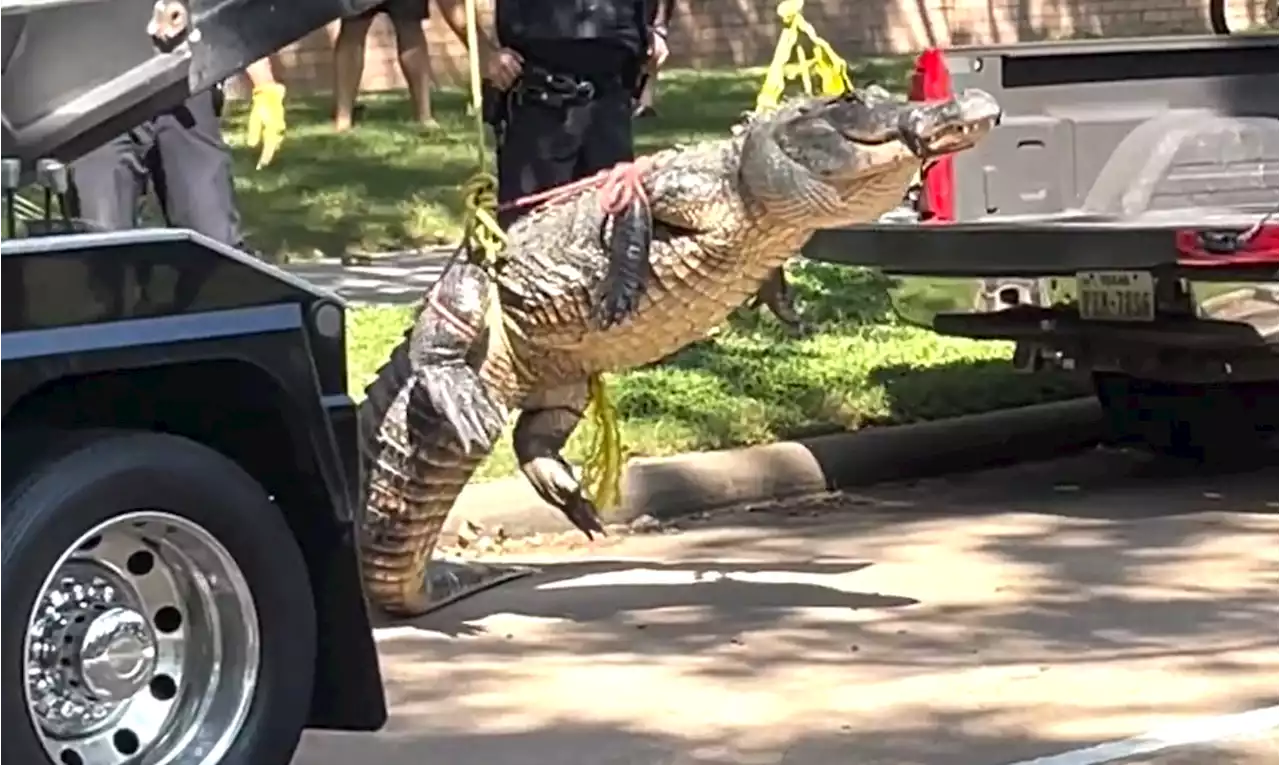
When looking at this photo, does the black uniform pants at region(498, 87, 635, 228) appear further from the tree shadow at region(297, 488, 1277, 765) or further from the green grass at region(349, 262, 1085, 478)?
the tree shadow at region(297, 488, 1277, 765)

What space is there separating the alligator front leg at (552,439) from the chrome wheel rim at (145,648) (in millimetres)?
2214

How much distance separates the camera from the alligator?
278 inches

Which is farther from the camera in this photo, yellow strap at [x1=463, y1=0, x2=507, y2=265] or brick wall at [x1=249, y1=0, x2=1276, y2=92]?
brick wall at [x1=249, y1=0, x2=1276, y2=92]

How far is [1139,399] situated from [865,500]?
46.1 inches

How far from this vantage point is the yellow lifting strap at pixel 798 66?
7387 millimetres

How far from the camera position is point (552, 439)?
7.73m

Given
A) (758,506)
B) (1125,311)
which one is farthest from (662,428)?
(1125,311)

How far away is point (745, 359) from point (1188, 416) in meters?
1.72

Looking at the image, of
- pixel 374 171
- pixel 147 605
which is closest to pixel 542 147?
pixel 147 605

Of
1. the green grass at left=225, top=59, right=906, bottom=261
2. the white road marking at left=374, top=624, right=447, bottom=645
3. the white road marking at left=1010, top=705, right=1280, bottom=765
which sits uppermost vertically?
the green grass at left=225, top=59, right=906, bottom=261

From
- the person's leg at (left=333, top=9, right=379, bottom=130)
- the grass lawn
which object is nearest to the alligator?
the grass lawn

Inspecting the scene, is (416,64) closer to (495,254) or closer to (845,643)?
(495,254)

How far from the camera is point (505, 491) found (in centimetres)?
898

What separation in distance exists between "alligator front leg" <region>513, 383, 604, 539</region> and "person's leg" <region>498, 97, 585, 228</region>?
30.3 inches
